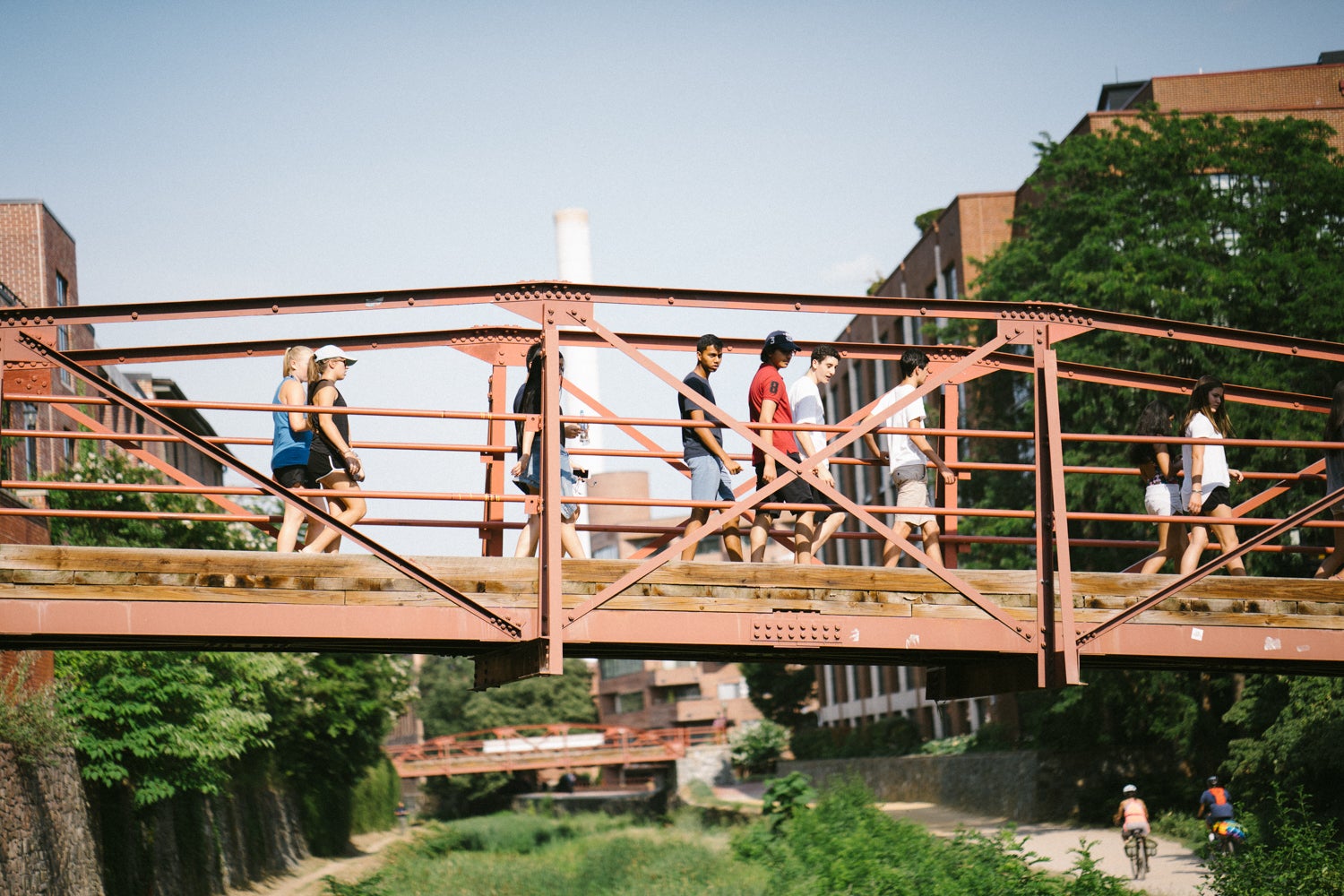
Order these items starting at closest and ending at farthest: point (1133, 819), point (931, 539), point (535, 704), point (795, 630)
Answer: point (795, 630) < point (931, 539) < point (1133, 819) < point (535, 704)

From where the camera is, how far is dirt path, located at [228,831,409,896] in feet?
114

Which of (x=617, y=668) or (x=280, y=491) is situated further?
(x=617, y=668)

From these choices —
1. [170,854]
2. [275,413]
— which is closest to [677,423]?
[275,413]

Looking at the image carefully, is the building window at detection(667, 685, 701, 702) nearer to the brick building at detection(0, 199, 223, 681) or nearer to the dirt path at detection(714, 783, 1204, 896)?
the brick building at detection(0, 199, 223, 681)

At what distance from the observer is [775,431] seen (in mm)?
8859

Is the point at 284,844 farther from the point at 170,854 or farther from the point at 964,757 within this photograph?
the point at 964,757

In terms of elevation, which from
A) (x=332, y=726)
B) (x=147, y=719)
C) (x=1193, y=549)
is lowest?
(x=332, y=726)

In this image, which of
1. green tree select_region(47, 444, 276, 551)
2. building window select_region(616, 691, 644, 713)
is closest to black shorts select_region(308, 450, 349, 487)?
green tree select_region(47, 444, 276, 551)

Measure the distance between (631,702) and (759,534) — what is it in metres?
85.6

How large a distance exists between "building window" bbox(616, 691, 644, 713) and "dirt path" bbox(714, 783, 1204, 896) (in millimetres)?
54215

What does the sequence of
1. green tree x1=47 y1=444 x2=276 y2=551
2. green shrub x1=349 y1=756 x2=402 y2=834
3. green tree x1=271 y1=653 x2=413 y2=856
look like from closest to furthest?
green tree x1=47 y1=444 x2=276 y2=551, green tree x1=271 y1=653 x2=413 y2=856, green shrub x1=349 y1=756 x2=402 y2=834

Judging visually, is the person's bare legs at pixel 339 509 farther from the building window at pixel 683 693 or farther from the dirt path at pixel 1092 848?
the building window at pixel 683 693

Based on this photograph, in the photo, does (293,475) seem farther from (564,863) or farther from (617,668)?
(617,668)

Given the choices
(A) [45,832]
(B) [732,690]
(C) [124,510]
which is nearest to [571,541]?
(A) [45,832]
